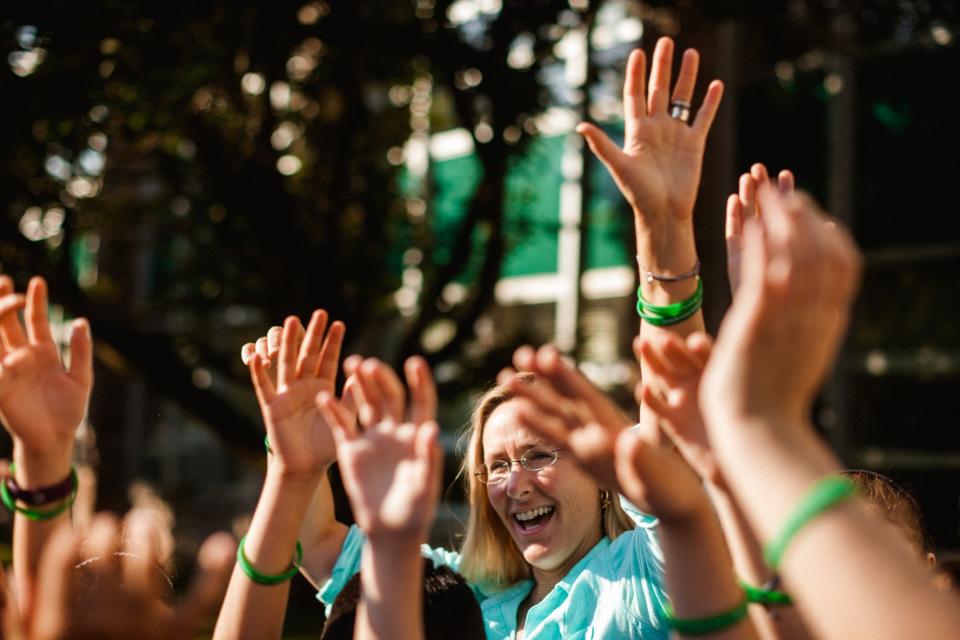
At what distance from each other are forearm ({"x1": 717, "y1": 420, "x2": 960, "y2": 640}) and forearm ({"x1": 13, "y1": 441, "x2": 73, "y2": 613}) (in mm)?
1253

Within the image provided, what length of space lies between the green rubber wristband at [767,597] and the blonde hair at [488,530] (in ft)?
3.51

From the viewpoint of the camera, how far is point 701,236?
19.1 ft

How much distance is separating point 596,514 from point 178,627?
144 cm

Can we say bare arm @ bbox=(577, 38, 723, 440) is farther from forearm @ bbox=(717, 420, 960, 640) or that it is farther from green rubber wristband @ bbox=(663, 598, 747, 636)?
forearm @ bbox=(717, 420, 960, 640)

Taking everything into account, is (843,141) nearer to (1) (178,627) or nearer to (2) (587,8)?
(2) (587,8)

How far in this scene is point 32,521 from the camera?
1.94m

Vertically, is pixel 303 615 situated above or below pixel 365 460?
below

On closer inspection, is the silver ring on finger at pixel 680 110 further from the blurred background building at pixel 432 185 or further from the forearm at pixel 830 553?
the blurred background building at pixel 432 185

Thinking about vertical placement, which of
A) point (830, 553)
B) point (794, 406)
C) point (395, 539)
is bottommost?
point (395, 539)

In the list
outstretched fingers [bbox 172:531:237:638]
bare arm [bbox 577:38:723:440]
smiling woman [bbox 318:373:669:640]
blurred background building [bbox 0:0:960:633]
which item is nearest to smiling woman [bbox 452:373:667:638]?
smiling woman [bbox 318:373:669:640]

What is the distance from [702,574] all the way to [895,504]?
976 millimetres

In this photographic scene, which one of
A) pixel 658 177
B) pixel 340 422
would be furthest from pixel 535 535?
pixel 340 422

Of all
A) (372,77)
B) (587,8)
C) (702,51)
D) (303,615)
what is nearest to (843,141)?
(702,51)

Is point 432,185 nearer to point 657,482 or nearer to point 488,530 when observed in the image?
point 488,530
